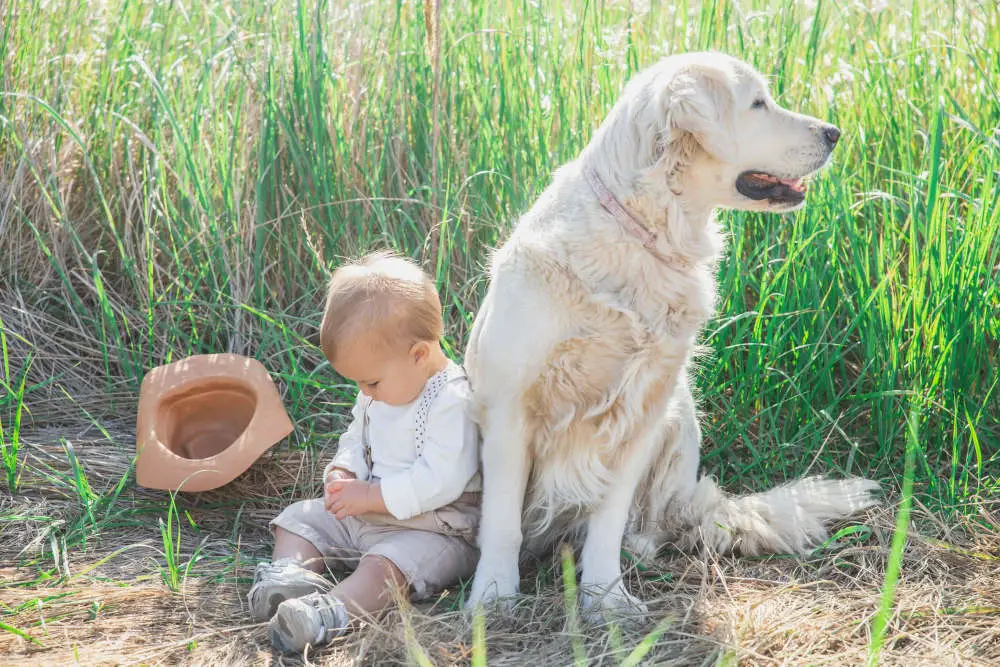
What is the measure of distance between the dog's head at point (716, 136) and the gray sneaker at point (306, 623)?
3.33 ft

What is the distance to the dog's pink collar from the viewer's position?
6.24 feet

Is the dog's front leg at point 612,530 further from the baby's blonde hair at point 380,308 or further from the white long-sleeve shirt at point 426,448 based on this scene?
the baby's blonde hair at point 380,308

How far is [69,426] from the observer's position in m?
2.81

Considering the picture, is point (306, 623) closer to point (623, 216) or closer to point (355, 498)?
point (355, 498)

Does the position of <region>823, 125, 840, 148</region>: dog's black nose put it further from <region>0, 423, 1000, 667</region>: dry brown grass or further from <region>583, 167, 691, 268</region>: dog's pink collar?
<region>0, 423, 1000, 667</region>: dry brown grass

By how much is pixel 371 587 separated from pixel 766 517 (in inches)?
36.5

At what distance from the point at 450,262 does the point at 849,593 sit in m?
1.46

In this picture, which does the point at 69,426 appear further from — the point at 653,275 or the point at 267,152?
the point at 653,275

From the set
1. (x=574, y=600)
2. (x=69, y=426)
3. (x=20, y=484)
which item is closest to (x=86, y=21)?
(x=69, y=426)

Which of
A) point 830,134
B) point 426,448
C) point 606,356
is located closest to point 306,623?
point 426,448

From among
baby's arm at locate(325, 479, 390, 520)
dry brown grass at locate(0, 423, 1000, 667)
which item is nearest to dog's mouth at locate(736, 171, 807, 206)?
dry brown grass at locate(0, 423, 1000, 667)

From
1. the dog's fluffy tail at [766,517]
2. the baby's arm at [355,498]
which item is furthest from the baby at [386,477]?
the dog's fluffy tail at [766,517]

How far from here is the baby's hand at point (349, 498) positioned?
2.04 meters

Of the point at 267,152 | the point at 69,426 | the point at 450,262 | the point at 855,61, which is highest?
the point at 855,61
